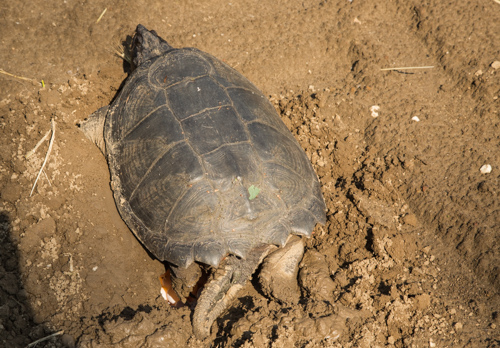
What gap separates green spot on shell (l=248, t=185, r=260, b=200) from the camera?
3150 mm

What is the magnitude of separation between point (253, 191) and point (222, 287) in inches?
37.5

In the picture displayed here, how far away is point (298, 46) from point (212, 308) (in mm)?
3989

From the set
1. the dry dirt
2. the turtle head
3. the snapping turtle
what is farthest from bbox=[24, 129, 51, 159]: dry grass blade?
the turtle head

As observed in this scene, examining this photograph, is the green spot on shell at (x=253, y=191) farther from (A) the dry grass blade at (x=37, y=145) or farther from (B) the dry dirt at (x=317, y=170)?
(A) the dry grass blade at (x=37, y=145)

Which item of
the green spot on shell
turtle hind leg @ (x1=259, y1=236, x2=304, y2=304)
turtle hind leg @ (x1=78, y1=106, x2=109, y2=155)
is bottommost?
turtle hind leg @ (x1=259, y1=236, x2=304, y2=304)

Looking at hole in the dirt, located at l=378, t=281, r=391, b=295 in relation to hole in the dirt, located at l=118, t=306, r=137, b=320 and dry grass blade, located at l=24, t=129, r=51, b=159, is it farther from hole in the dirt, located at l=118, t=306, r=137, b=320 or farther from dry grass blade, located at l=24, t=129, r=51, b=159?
dry grass blade, located at l=24, t=129, r=51, b=159

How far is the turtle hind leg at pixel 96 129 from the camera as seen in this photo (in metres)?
4.21

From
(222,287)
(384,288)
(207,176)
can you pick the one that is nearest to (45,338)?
(222,287)

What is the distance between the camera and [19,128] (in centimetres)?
400

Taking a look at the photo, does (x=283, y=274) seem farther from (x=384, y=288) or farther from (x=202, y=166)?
(x=202, y=166)

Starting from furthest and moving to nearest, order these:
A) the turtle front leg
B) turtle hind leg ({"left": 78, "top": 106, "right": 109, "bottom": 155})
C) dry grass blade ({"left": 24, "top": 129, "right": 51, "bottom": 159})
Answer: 1. turtle hind leg ({"left": 78, "top": 106, "right": 109, "bottom": 155})
2. dry grass blade ({"left": 24, "top": 129, "right": 51, "bottom": 159})
3. the turtle front leg

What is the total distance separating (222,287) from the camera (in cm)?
326

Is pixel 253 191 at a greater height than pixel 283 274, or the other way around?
pixel 253 191

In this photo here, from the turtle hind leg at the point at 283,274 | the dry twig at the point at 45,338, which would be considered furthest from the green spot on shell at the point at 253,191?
the dry twig at the point at 45,338
